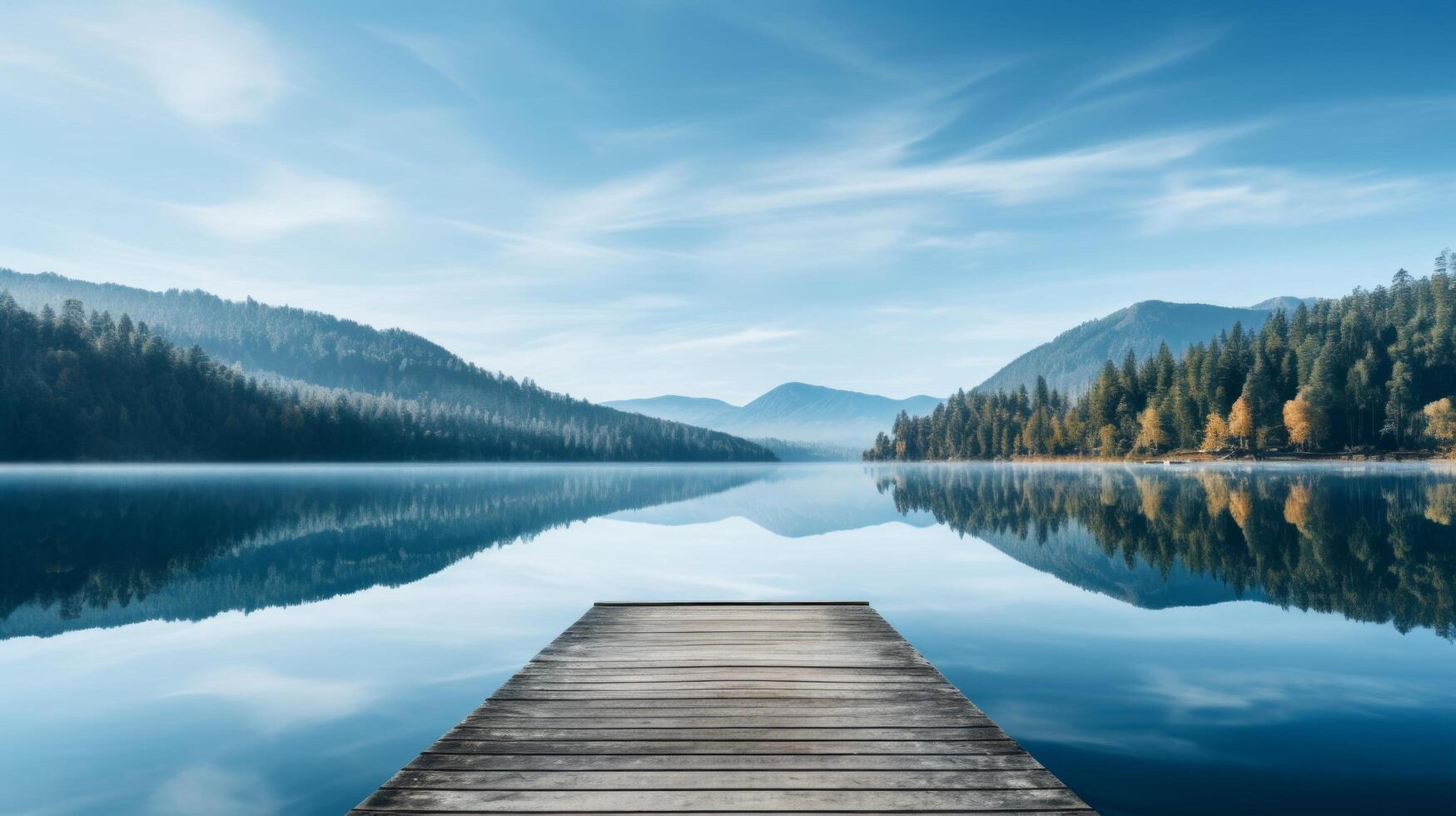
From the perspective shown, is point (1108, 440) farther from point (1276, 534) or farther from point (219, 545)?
point (219, 545)

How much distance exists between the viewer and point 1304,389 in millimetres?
123500

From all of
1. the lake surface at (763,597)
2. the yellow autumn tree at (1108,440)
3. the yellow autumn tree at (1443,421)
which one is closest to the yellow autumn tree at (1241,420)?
the yellow autumn tree at (1108,440)

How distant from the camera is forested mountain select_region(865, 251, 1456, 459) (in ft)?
403

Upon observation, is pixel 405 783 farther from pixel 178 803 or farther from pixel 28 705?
pixel 28 705

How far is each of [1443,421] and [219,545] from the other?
15174 cm

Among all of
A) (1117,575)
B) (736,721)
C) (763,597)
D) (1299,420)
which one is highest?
(1299,420)

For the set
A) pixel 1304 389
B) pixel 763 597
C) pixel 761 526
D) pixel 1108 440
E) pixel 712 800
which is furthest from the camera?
pixel 1108 440

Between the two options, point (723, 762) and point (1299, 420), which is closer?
point (723, 762)

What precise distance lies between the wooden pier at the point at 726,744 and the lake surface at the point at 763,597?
2183mm

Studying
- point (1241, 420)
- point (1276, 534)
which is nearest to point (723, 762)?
point (1276, 534)

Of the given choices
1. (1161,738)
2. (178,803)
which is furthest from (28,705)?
(1161,738)

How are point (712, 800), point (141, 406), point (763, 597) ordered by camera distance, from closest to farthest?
point (712, 800) < point (763, 597) < point (141, 406)

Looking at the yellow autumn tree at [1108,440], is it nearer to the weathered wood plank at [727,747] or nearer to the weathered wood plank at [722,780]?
the weathered wood plank at [727,747]

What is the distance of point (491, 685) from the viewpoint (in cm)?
1298
